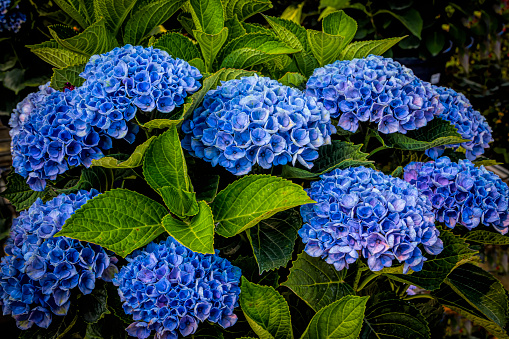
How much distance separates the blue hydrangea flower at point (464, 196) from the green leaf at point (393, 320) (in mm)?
192

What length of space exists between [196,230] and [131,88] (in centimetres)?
29

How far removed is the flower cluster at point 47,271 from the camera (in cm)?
74

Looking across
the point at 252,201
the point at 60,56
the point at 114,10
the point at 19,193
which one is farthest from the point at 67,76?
the point at 252,201

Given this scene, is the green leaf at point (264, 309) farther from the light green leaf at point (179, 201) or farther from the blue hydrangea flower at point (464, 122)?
the blue hydrangea flower at point (464, 122)

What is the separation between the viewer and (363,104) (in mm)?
899

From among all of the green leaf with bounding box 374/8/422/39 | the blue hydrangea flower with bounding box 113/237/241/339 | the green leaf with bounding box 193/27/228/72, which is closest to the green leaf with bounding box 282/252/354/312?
the blue hydrangea flower with bounding box 113/237/241/339

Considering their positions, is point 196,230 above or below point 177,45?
below

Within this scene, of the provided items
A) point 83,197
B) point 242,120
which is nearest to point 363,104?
point 242,120

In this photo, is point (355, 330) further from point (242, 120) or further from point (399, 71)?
point (399, 71)

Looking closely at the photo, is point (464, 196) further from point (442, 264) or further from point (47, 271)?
point (47, 271)

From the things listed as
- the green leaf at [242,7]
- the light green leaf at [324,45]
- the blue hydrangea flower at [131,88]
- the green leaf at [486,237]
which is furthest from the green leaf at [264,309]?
the green leaf at [242,7]

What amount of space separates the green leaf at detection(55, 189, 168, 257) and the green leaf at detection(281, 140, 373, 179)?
27 cm

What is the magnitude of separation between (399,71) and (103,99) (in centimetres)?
63

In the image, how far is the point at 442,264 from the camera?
80 centimetres
